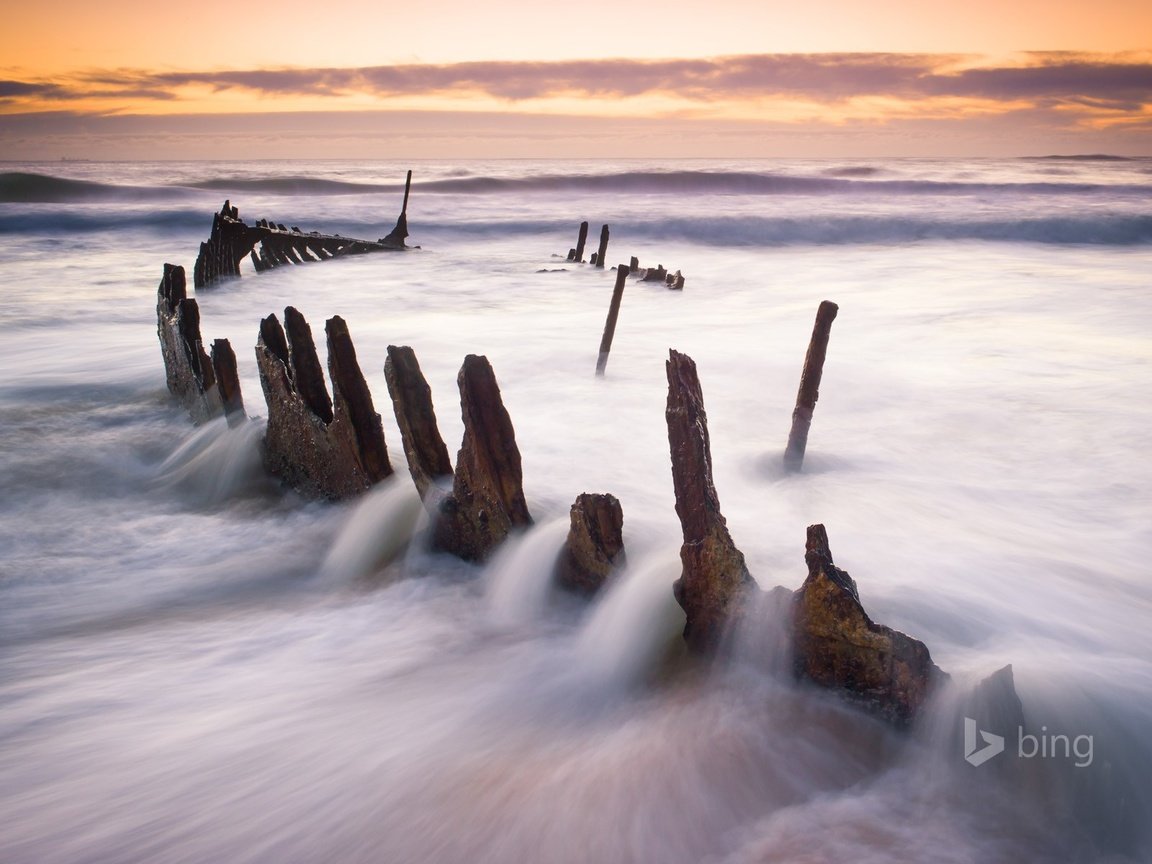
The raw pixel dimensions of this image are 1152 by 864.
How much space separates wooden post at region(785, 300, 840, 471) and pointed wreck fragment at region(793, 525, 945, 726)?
2910 millimetres

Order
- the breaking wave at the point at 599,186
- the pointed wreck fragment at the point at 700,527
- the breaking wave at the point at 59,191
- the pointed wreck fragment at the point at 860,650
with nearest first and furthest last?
the pointed wreck fragment at the point at 860,650
the pointed wreck fragment at the point at 700,527
the breaking wave at the point at 59,191
the breaking wave at the point at 599,186

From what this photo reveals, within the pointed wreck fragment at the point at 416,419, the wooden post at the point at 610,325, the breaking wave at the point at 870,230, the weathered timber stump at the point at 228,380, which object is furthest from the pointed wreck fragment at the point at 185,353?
the breaking wave at the point at 870,230

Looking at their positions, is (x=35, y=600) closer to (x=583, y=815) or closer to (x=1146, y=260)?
(x=583, y=815)

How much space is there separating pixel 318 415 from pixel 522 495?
162cm

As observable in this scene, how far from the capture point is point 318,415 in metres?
5.37

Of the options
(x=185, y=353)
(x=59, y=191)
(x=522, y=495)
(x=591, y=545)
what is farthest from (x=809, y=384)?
(x=59, y=191)

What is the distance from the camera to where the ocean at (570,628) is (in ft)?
9.41

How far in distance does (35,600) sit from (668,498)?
3801 mm

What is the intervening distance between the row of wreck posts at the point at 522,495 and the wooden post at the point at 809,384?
82 millimetres

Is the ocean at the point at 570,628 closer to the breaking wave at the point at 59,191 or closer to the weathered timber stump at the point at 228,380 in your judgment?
the weathered timber stump at the point at 228,380

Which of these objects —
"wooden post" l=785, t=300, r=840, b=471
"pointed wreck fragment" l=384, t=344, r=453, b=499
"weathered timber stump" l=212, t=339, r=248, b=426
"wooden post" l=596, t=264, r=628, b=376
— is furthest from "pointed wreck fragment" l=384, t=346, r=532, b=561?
"wooden post" l=596, t=264, r=628, b=376

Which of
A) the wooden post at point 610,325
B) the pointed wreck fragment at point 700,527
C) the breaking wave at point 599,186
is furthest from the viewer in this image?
the breaking wave at point 599,186

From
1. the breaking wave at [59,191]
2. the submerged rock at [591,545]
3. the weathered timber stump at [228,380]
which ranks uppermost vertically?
the breaking wave at [59,191]

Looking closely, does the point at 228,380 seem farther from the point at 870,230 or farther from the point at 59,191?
the point at 59,191
